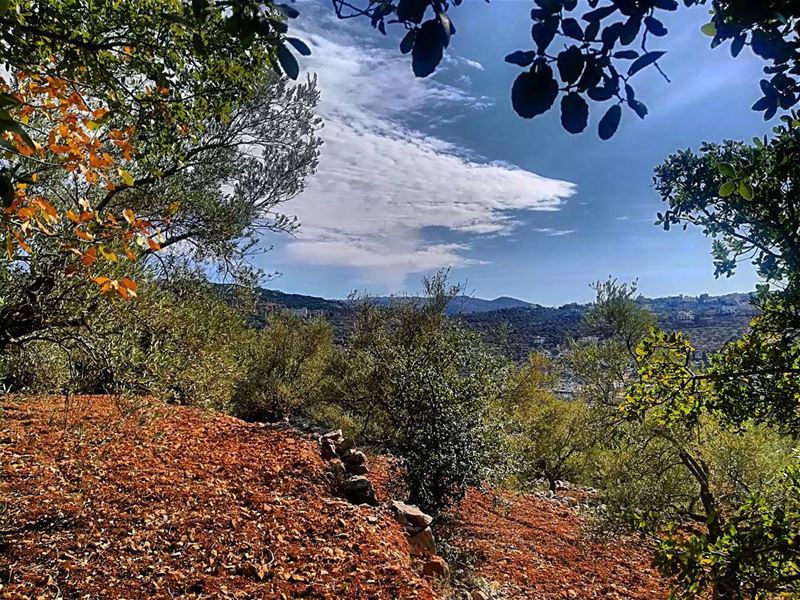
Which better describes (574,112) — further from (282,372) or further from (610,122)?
(282,372)

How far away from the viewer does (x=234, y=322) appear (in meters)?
7.44

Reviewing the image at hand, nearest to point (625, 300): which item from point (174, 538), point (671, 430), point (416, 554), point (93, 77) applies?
point (671, 430)

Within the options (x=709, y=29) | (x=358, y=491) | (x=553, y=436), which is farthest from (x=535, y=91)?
(x=553, y=436)

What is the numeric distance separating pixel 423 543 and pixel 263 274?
5.03 m

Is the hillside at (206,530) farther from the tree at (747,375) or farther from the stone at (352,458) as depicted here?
the tree at (747,375)

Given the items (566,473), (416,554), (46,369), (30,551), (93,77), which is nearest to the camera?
(93,77)

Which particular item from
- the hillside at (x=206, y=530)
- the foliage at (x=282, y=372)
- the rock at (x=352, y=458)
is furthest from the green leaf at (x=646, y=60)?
the foliage at (x=282, y=372)

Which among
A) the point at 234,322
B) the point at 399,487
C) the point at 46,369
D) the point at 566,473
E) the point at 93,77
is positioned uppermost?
the point at 93,77

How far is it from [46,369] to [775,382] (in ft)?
24.6

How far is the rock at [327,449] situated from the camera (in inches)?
361

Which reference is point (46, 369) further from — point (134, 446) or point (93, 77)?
point (93, 77)

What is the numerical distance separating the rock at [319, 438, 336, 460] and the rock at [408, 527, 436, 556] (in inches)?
117

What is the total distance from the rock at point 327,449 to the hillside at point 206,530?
0.96 ft

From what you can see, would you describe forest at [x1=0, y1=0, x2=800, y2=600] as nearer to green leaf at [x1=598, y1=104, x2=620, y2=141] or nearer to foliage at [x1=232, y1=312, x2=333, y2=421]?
green leaf at [x1=598, y1=104, x2=620, y2=141]
